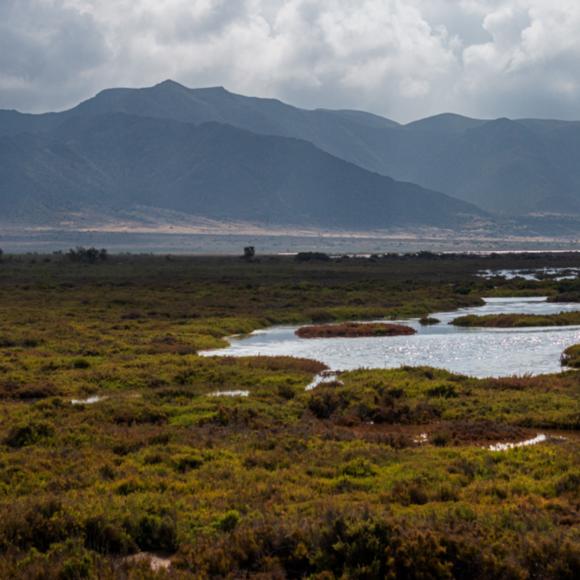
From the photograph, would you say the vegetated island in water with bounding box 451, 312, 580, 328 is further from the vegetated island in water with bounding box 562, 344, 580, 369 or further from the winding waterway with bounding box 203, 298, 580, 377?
the vegetated island in water with bounding box 562, 344, 580, 369

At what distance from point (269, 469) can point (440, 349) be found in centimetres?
2187

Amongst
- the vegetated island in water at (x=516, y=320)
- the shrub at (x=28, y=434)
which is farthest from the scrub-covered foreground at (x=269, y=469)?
the vegetated island in water at (x=516, y=320)

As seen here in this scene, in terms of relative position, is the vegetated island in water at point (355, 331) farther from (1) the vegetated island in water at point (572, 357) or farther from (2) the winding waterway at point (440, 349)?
(1) the vegetated island in water at point (572, 357)

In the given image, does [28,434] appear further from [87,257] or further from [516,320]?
[87,257]

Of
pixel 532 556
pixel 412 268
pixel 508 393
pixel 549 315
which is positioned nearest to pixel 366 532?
pixel 532 556

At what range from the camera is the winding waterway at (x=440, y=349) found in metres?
32.6

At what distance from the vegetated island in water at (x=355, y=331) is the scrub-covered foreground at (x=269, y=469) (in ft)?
28.5

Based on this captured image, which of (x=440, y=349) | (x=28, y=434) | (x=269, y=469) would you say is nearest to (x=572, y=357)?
(x=440, y=349)

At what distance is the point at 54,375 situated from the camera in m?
28.6

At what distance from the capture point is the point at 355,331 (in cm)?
4347

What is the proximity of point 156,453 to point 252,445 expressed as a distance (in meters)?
2.23

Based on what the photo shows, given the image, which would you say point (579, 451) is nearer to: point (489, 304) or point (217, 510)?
point (217, 510)

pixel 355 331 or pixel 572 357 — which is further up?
pixel 572 357

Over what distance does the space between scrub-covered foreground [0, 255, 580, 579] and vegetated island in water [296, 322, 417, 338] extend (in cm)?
870
